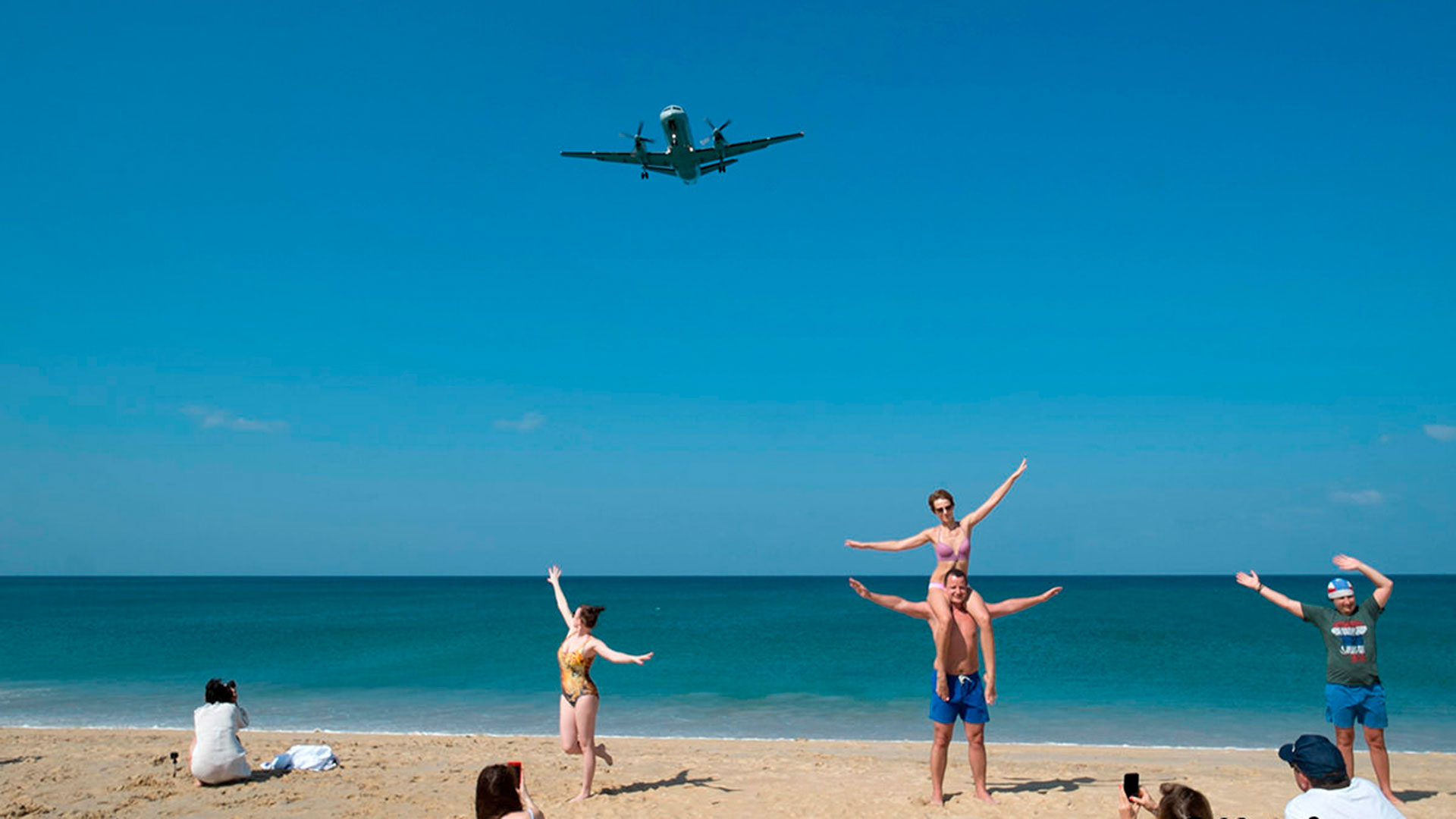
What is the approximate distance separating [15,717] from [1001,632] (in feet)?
129

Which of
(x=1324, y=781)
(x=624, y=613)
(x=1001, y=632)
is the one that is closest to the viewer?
(x=1324, y=781)

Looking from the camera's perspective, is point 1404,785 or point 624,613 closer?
point 1404,785

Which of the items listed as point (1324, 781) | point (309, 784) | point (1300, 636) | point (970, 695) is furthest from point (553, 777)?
point (1300, 636)

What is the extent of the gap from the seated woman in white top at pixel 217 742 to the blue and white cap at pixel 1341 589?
10239mm

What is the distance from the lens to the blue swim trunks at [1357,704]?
23.9 ft

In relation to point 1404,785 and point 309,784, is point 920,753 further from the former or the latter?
point 309,784

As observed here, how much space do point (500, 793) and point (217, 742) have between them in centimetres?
644

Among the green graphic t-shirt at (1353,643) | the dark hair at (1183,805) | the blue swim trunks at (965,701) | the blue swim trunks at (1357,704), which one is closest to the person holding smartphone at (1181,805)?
the dark hair at (1183,805)

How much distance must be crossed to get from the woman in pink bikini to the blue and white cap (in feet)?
9.28

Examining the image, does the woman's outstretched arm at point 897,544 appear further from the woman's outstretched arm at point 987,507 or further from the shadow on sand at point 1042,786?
the shadow on sand at point 1042,786

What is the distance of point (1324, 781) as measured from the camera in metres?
3.92

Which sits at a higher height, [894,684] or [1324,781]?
[1324,781]

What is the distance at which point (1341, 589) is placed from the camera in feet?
24.4

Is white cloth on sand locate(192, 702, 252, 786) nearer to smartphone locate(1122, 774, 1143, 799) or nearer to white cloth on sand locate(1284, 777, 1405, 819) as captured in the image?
smartphone locate(1122, 774, 1143, 799)
